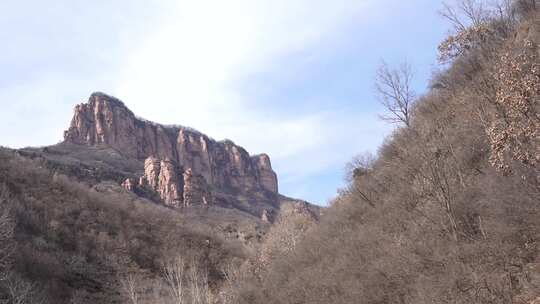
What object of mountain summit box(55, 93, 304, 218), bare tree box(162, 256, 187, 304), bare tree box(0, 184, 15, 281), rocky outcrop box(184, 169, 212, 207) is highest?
mountain summit box(55, 93, 304, 218)

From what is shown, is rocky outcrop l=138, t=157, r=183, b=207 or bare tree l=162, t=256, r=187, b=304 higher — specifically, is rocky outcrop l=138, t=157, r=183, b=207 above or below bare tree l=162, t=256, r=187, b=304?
above

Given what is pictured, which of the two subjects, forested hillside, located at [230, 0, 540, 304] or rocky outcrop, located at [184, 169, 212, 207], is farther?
rocky outcrop, located at [184, 169, 212, 207]

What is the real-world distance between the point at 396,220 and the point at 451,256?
635cm

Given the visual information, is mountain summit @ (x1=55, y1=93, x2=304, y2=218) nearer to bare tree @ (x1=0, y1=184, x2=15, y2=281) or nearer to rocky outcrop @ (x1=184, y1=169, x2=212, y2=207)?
rocky outcrop @ (x1=184, y1=169, x2=212, y2=207)

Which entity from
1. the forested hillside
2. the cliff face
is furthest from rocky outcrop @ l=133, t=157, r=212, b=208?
the forested hillside

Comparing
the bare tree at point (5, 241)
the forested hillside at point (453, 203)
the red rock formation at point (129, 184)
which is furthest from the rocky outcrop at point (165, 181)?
the forested hillside at point (453, 203)

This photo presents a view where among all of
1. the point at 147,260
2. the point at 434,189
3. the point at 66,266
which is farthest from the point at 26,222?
the point at 434,189

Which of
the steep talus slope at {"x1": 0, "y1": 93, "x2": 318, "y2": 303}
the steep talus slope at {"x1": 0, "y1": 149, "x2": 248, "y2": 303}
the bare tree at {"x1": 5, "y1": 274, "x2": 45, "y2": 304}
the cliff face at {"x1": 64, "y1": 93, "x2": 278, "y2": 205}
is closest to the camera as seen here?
the bare tree at {"x1": 5, "y1": 274, "x2": 45, "y2": 304}

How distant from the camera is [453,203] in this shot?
631 inches

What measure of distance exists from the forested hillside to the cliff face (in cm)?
9440

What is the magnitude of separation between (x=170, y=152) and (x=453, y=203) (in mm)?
159041

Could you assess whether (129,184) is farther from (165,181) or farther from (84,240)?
(84,240)

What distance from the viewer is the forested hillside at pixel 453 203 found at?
35.8ft

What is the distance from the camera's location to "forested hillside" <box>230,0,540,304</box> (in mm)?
10922
